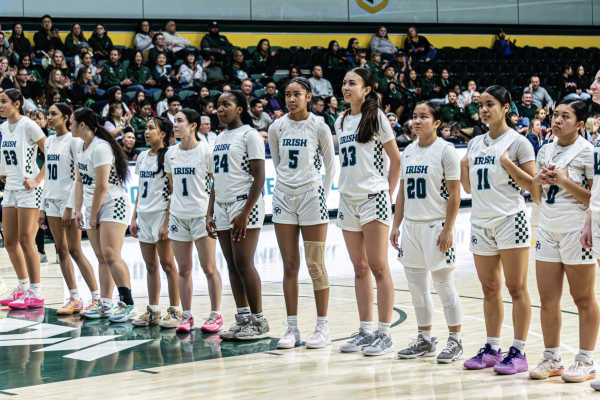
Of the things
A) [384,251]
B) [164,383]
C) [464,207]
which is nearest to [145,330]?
[164,383]

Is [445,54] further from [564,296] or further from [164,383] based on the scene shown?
[164,383]

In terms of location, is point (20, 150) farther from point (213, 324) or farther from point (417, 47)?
point (417, 47)

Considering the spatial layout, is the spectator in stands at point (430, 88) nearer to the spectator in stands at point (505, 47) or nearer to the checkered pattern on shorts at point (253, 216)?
the spectator in stands at point (505, 47)

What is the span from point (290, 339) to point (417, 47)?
15.4 meters

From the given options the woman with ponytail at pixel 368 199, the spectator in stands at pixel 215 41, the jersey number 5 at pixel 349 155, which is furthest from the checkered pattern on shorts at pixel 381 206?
the spectator in stands at pixel 215 41

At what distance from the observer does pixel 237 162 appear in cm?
579

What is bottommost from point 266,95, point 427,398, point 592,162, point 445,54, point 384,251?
point 427,398

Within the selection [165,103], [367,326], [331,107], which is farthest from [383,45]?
[367,326]

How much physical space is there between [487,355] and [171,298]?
9.18ft

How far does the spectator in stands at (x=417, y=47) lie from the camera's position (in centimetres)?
1959

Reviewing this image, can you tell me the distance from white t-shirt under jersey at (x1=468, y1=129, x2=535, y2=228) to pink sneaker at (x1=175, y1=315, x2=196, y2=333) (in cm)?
254

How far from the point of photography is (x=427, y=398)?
4.17m

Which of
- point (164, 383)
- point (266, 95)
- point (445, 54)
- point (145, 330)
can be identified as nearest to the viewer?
point (164, 383)

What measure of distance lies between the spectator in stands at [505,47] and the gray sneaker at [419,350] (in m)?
16.8
